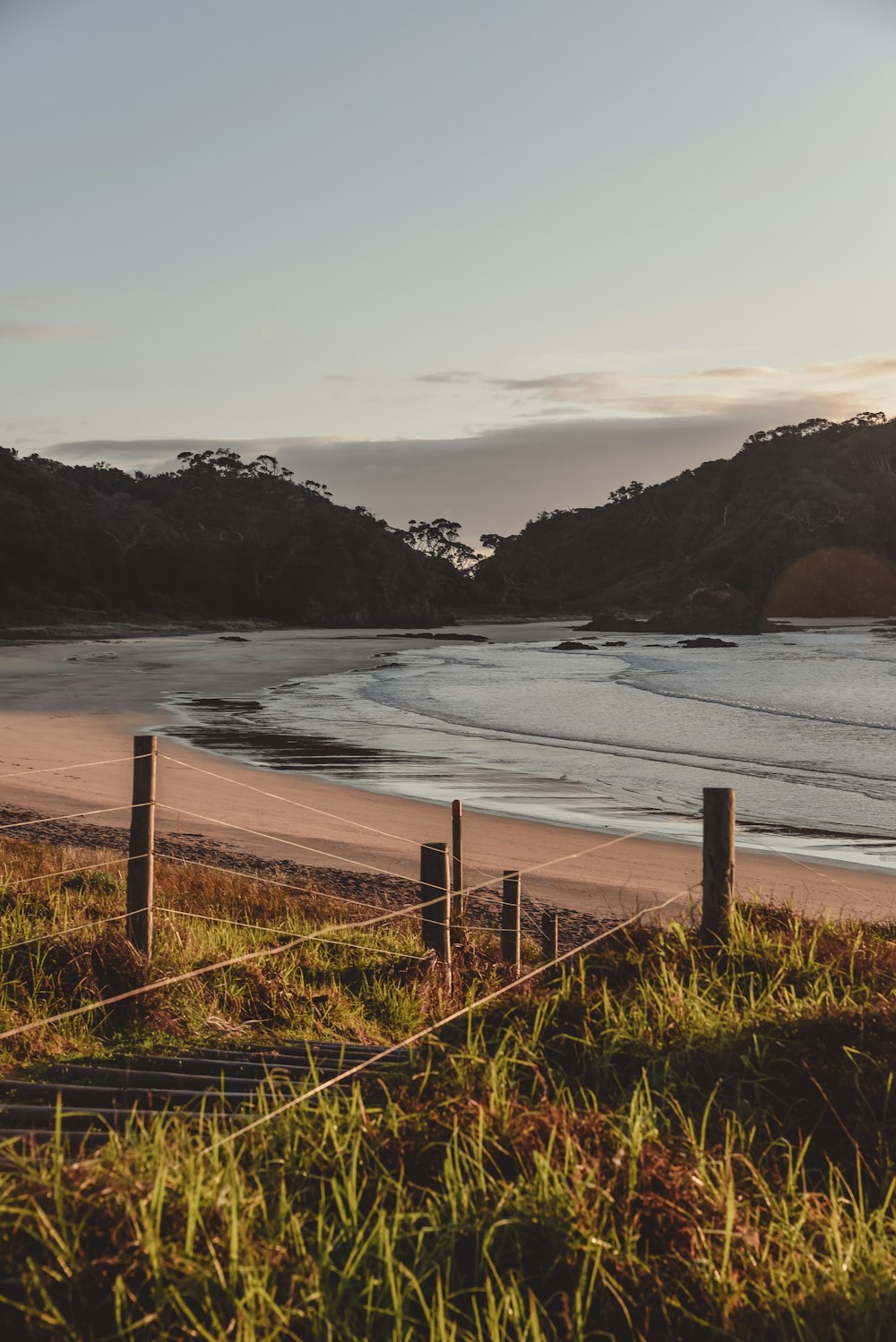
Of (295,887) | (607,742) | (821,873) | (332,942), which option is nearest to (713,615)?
(607,742)

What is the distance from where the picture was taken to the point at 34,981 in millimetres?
5977

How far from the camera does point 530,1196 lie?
10.2 feet

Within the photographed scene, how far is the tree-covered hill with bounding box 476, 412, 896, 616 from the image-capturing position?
462 feet

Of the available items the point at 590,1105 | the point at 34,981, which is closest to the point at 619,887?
the point at 34,981

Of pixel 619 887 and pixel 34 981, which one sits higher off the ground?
pixel 34 981

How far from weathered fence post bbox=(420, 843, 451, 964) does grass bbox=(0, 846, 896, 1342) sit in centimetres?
202

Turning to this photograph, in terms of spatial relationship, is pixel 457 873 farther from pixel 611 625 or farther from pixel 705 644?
pixel 611 625

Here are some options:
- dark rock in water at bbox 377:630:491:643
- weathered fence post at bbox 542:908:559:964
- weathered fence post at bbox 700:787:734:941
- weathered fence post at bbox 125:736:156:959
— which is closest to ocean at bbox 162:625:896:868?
weathered fence post at bbox 542:908:559:964

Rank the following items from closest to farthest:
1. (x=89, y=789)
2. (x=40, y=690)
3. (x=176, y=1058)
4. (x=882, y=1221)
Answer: (x=882, y=1221) < (x=176, y=1058) < (x=89, y=789) < (x=40, y=690)

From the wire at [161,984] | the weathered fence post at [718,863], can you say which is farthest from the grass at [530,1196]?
the weathered fence post at [718,863]

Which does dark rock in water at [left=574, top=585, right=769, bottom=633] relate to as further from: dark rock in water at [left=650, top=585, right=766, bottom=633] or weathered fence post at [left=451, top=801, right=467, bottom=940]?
weathered fence post at [left=451, top=801, right=467, bottom=940]

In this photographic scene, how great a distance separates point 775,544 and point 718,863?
473 ft

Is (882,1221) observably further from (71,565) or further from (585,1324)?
(71,565)

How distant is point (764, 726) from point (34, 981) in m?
25.8
